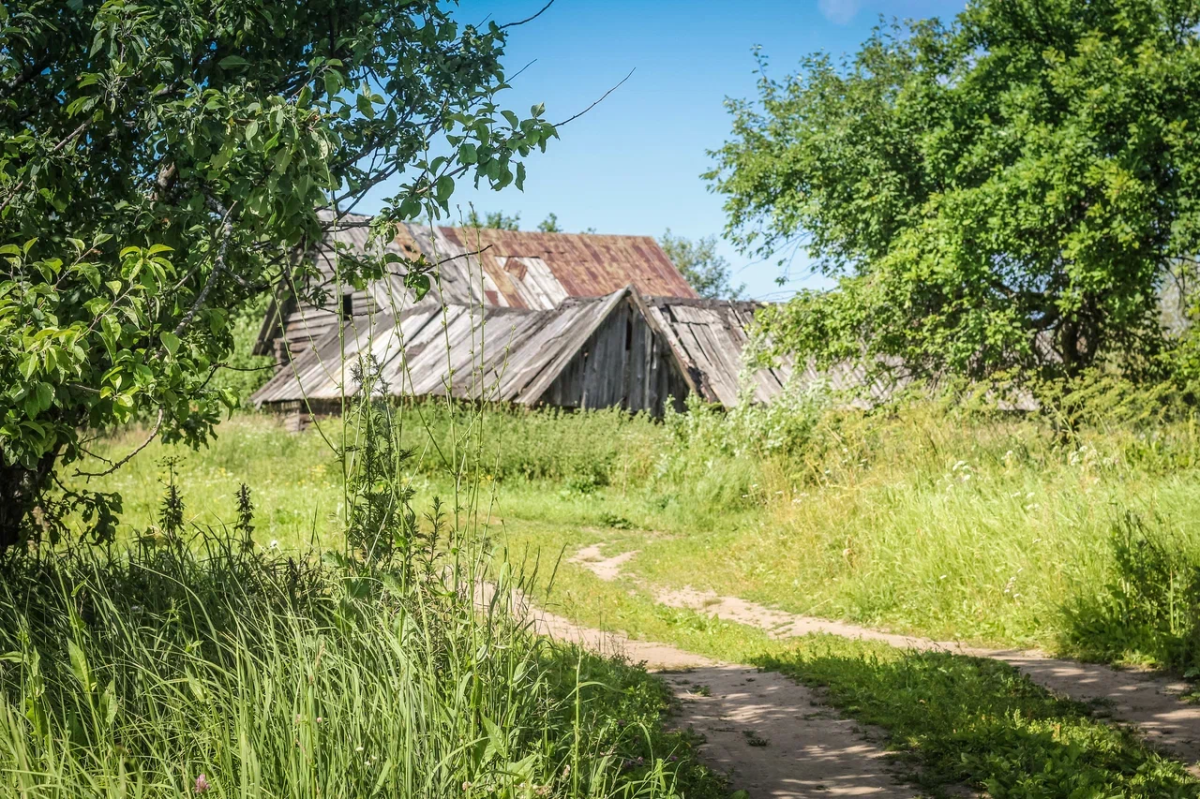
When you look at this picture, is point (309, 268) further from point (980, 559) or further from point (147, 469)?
point (147, 469)

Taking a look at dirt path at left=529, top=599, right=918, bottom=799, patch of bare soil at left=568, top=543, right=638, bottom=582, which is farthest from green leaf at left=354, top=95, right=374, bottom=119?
patch of bare soil at left=568, top=543, right=638, bottom=582

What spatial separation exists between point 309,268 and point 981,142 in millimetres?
15022

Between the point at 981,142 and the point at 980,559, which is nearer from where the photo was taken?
the point at 980,559

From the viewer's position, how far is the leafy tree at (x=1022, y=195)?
14.8 meters

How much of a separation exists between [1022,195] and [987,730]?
39.3ft

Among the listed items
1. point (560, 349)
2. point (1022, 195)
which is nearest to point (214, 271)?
point (1022, 195)

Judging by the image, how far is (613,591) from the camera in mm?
10250

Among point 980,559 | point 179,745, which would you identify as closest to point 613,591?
point 980,559

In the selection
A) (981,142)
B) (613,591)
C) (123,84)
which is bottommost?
(613,591)

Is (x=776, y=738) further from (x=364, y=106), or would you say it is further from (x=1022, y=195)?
(x=1022, y=195)

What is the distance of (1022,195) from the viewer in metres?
15.5

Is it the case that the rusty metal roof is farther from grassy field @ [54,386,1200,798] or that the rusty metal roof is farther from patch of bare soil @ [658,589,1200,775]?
patch of bare soil @ [658,589,1200,775]

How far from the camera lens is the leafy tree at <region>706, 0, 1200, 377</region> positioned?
1479 cm

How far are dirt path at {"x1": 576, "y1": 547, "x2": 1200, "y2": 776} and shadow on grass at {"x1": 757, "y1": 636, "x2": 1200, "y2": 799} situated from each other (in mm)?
204
